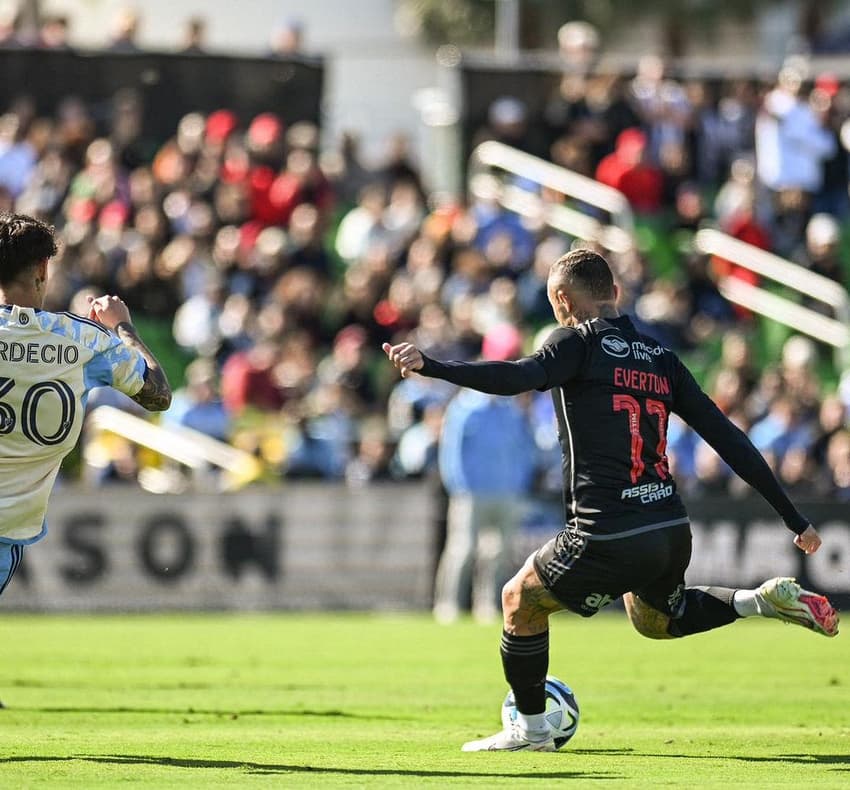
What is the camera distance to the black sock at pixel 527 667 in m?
8.52

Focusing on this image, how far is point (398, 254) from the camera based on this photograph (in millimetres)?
23578

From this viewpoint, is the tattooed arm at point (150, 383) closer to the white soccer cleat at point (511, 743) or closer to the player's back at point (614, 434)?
the player's back at point (614, 434)

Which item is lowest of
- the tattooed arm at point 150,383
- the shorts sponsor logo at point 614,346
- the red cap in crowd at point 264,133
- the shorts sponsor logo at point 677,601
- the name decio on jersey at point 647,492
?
the shorts sponsor logo at point 677,601

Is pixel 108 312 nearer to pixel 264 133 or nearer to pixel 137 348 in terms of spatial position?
pixel 137 348

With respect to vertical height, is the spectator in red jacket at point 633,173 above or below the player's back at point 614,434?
above

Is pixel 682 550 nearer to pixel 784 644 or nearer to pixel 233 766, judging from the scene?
pixel 233 766

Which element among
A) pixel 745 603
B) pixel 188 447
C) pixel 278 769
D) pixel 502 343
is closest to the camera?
pixel 278 769

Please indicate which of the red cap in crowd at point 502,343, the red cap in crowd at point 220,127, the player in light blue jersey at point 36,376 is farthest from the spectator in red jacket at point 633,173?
the player in light blue jersey at point 36,376

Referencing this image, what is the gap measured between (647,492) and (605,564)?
1.23ft

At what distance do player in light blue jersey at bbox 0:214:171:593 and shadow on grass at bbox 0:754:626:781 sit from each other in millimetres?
812

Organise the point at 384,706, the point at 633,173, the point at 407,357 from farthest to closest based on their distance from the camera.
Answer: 1. the point at 633,173
2. the point at 384,706
3. the point at 407,357

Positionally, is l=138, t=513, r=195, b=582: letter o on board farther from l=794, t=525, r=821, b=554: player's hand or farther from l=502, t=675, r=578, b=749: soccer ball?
l=794, t=525, r=821, b=554: player's hand

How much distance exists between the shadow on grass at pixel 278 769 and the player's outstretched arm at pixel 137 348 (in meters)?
1.50

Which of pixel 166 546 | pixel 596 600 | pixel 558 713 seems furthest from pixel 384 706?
pixel 166 546
